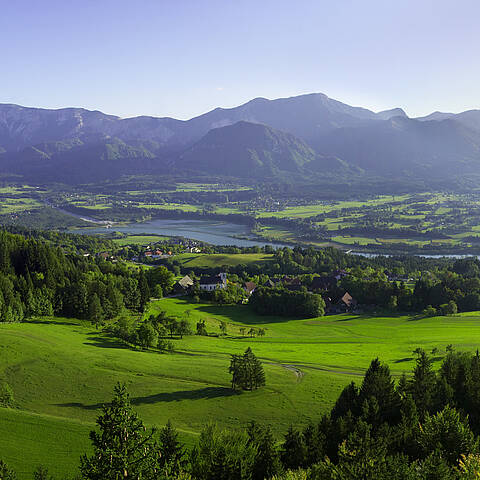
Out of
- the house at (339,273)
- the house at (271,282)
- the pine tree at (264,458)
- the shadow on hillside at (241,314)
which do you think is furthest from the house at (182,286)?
the pine tree at (264,458)

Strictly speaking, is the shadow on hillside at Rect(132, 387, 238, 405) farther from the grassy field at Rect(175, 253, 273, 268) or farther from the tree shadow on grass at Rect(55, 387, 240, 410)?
the grassy field at Rect(175, 253, 273, 268)

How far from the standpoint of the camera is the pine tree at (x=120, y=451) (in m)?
20.7

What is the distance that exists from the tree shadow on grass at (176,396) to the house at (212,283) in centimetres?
6699

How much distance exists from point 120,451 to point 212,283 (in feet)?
327

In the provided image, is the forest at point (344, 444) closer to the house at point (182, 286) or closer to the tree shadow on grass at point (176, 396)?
the tree shadow on grass at point (176, 396)

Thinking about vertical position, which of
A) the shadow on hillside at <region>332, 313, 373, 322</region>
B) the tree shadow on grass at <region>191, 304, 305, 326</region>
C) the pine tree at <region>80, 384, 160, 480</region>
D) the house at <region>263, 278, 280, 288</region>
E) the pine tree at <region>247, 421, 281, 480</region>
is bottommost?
the tree shadow on grass at <region>191, 304, 305, 326</region>

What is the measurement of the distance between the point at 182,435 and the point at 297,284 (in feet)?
290

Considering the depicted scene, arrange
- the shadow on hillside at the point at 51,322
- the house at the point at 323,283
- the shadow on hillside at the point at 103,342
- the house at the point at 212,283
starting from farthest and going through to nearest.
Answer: the house at the point at 323,283 < the house at the point at 212,283 < the shadow on hillside at the point at 51,322 < the shadow on hillside at the point at 103,342

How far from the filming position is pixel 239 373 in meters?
49.6

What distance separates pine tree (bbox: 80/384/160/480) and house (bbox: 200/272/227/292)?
94799mm

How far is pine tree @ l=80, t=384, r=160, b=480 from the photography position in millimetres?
20688

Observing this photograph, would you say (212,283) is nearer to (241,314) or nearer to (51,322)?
(241,314)

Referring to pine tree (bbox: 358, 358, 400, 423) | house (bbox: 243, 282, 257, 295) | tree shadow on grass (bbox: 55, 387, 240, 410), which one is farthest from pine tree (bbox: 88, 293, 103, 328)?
pine tree (bbox: 358, 358, 400, 423)

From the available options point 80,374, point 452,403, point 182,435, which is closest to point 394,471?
point 452,403
